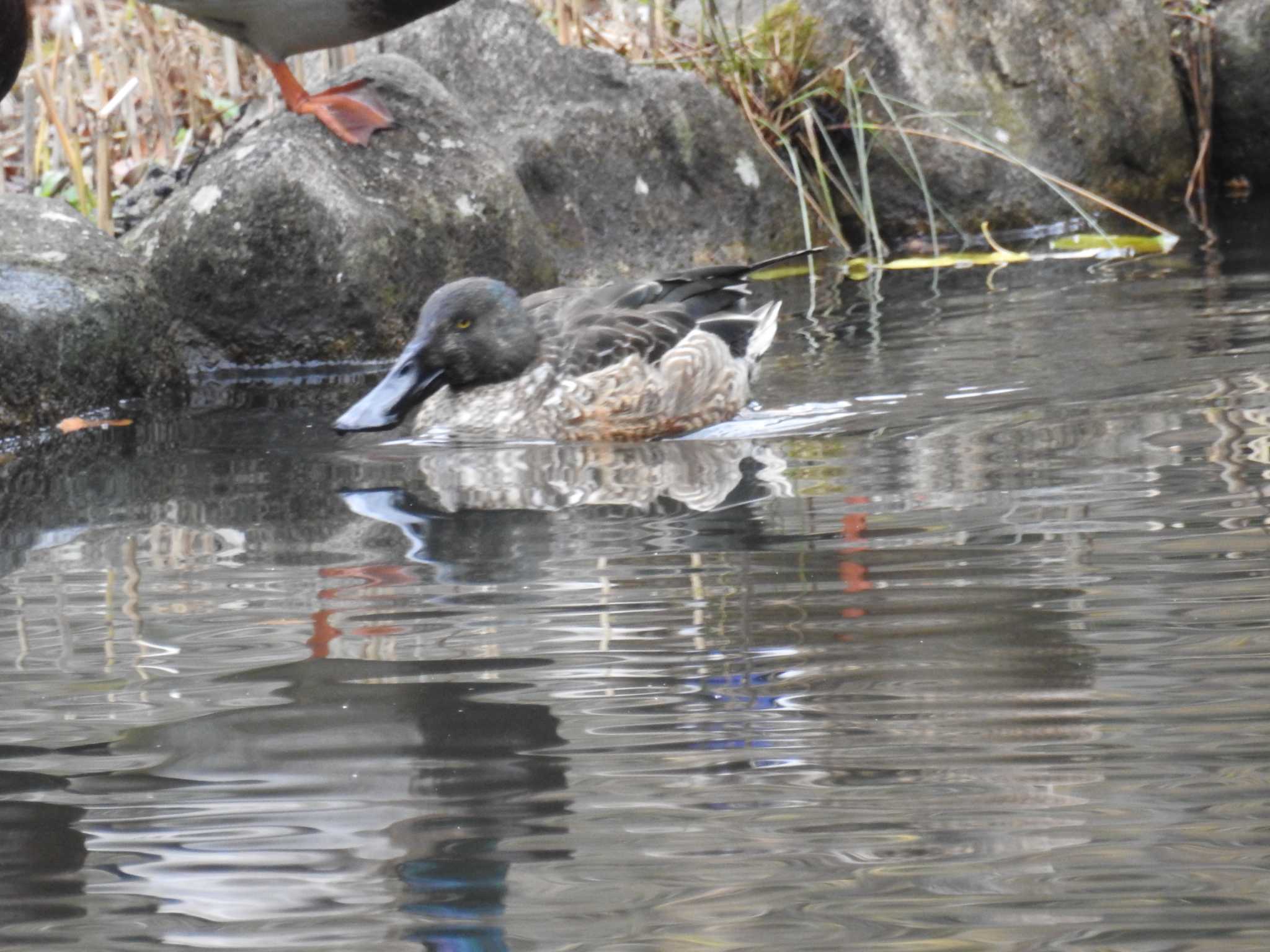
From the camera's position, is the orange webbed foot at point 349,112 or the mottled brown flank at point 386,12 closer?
the mottled brown flank at point 386,12

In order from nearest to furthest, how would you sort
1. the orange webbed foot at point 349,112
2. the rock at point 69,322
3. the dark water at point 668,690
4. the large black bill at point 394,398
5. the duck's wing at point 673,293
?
1. the dark water at point 668,690
2. the large black bill at point 394,398
3. the duck's wing at point 673,293
4. the rock at point 69,322
5. the orange webbed foot at point 349,112

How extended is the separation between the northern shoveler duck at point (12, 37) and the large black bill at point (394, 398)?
1.66m

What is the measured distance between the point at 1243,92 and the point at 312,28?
649 cm

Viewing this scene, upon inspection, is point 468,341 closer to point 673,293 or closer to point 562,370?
point 562,370

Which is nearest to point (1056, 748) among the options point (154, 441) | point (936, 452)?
point (936, 452)

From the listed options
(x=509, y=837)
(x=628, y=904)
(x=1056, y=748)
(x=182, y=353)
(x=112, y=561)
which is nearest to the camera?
(x=628, y=904)

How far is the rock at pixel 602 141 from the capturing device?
8414 mm

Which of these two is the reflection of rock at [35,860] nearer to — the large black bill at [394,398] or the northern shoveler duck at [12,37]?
the large black bill at [394,398]

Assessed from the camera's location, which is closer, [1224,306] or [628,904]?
[628,904]

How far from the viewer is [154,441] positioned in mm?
5520

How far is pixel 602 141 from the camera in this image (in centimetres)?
854

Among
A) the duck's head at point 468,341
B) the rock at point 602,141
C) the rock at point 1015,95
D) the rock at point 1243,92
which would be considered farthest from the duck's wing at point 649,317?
the rock at point 1243,92

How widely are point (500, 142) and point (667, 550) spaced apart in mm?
5101

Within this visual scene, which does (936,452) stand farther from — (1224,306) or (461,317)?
(1224,306)
